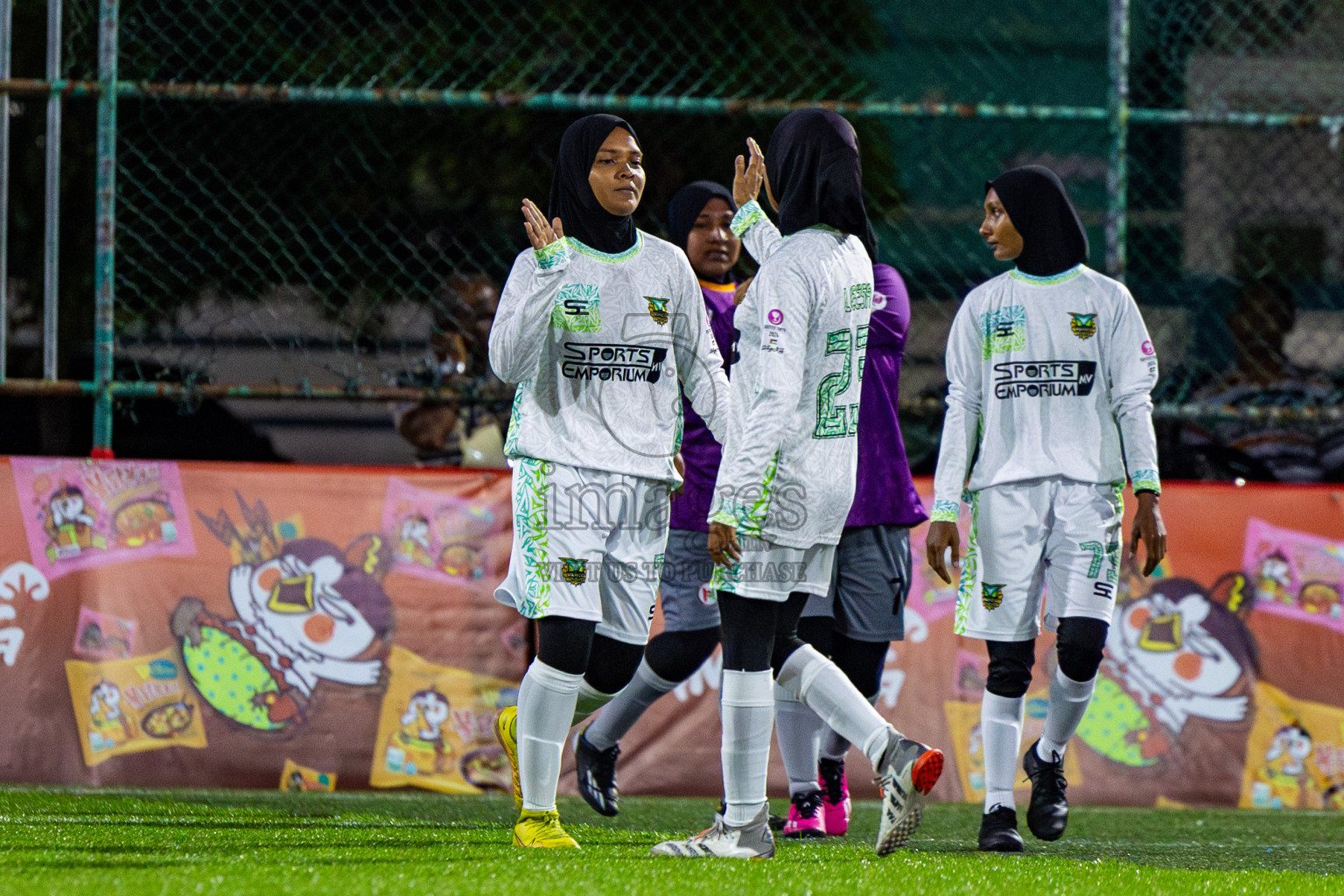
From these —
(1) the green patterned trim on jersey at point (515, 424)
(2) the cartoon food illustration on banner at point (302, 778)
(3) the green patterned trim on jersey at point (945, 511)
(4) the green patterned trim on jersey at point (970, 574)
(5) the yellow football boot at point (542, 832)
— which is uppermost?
(1) the green patterned trim on jersey at point (515, 424)

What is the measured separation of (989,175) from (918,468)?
153 cm

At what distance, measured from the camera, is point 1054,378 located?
498 cm

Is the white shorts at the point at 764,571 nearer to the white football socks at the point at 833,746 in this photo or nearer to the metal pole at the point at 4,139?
the white football socks at the point at 833,746

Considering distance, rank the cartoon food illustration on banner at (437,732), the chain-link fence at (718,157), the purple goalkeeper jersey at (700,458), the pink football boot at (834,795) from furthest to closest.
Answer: the chain-link fence at (718,157)
the cartoon food illustration on banner at (437,732)
the purple goalkeeper jersey at (700,458)
the pink football boot at (834,795)

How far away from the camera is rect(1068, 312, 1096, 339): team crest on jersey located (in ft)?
16.4

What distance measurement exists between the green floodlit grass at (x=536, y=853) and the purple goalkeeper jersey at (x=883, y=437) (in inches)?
40.8

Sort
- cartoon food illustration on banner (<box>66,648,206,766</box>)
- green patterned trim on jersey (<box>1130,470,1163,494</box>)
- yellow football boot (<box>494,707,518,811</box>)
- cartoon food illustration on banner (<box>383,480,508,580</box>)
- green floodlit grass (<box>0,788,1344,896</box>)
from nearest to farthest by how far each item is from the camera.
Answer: green floodlit grass (<box>0,788,1344,896</box>), yellow football boot (<box>494,707,518,811</box>), green patterned trim on jersey (<box>1130,470,1163,494</box>), cartoon food illustration on banner (<box>66,648,206,766</box>), cartoon food illustration on banner (<box>383,480,508,580</box>)

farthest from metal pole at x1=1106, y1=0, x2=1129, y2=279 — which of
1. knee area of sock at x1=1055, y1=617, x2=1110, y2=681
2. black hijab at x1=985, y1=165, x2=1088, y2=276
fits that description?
knee area of sock at x1=1055, y1=617, x2=1110, y2=681

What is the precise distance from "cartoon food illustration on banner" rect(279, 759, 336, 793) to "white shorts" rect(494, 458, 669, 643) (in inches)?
83.3

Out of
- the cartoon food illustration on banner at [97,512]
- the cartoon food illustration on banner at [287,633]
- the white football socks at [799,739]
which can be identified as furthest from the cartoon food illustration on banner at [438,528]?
the white football socks at [799,739]

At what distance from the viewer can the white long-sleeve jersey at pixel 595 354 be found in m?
4.41

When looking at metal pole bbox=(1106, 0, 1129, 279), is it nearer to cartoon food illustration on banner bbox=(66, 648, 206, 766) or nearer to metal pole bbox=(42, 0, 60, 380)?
cartoon food illustration on banner bbox=(66, 648, 206, 766)

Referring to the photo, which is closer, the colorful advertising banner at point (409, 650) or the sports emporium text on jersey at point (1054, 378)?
the sports emporium text on jersey at point (1054, 378)

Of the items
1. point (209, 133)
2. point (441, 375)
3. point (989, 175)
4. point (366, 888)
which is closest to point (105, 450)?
point (441, 375)
